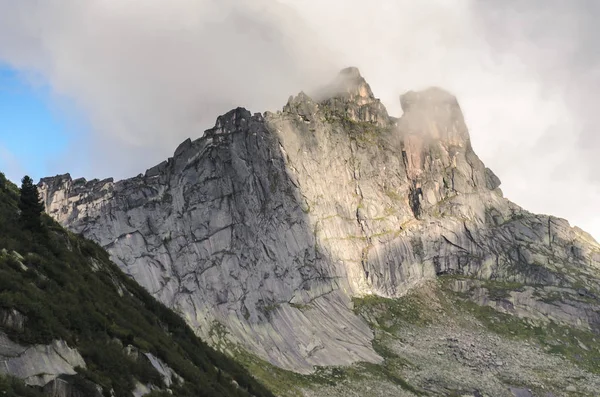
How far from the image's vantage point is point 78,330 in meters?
28.2

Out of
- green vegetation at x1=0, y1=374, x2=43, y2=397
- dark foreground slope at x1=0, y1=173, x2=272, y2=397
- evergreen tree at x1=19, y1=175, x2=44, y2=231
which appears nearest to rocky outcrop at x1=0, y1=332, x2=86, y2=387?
dark foreground slope at x1=0, y1=173, x2=272, y2=397

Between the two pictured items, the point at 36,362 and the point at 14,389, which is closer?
the point at 14,389

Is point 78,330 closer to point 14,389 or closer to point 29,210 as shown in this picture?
point 14,389

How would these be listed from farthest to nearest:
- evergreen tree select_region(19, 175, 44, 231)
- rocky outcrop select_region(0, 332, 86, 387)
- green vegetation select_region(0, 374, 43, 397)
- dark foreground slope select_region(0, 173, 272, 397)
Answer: evergreen tree select_region(19, 175, 44, 231), dark foreground slope select_region(0, 173, 272, 397), rocky outcrop select_region(0, 332, 86, 387), green vegetation select_region(0, 374, 43, 397)

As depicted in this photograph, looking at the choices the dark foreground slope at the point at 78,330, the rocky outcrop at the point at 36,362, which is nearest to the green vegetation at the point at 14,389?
the dark foreground slope at the point at 78,330

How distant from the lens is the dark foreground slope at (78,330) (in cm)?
2355

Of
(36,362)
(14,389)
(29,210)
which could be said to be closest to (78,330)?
(36,362)

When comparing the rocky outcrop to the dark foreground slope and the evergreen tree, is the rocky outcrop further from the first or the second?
the evergreen tree

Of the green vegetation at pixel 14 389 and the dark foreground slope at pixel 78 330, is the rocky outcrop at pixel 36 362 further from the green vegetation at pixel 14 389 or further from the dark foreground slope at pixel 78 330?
the green vegetation at pixel 14 389

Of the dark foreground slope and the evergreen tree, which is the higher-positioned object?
the evergreen tree

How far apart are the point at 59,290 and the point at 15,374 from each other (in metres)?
8.51

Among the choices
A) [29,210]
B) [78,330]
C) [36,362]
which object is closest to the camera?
[36,362]

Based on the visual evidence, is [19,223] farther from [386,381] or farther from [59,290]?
[386,381]

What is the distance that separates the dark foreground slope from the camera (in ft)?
77.3
